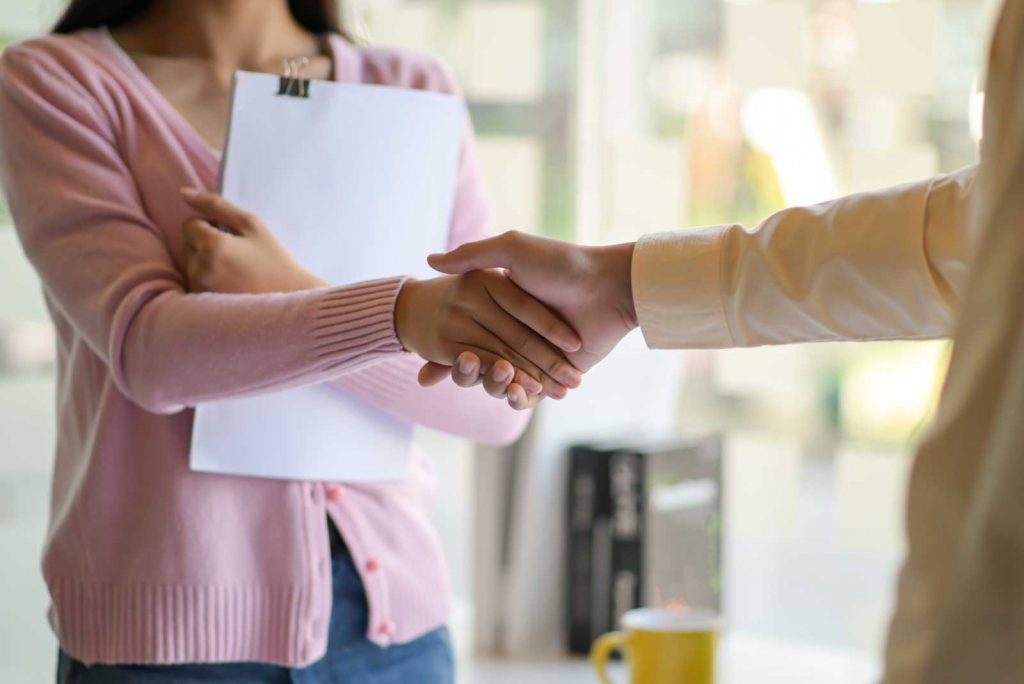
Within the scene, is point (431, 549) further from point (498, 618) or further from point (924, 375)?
point (924, 375)

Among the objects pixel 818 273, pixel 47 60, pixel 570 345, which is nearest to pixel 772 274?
pixel 818 273

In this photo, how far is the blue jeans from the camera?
2.98 feet

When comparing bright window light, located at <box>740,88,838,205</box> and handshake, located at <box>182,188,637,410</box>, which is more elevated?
bright window light, located at <box>740,88,838,205</box>

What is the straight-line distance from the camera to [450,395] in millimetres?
978

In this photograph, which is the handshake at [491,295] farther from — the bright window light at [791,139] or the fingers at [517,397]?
the bright window light at [791,139]

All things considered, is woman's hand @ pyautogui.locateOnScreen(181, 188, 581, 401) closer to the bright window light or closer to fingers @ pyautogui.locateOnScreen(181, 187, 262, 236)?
fingers @ pyautogui.locateOnScreen(181, 187, 262, 236)

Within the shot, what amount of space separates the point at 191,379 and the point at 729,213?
1.36 m

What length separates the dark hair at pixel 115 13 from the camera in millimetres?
1024

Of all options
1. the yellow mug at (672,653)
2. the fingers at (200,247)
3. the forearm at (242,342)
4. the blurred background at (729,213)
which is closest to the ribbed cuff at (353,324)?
the forearm at (242,342)

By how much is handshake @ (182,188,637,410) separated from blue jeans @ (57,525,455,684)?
183 millimetres

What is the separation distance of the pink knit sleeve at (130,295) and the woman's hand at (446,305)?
0.07 feet

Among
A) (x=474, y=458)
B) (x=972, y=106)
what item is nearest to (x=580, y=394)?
(x=474, y=458)

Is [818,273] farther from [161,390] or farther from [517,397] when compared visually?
[161,390]


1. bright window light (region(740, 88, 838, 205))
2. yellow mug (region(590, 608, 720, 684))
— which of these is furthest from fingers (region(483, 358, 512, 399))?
bright window light (region(740, 88, 838, 205))
